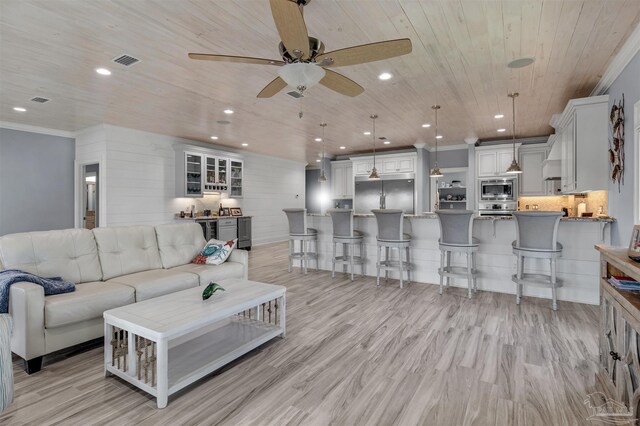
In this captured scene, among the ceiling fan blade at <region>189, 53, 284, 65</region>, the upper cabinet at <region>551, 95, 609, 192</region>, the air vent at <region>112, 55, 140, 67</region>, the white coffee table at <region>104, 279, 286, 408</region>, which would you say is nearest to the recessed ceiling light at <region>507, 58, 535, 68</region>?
the upper cabinet at <region>551, 95, 609, 192</region>

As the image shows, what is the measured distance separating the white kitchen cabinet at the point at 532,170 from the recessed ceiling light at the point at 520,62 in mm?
4491

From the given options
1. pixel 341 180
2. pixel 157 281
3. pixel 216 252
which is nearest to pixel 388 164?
pixel 341 180

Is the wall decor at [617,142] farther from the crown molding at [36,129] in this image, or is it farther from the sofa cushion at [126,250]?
the crown molding at [36,129]

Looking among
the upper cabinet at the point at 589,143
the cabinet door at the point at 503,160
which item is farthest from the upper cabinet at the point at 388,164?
the upper cabinet at the point at 589,143

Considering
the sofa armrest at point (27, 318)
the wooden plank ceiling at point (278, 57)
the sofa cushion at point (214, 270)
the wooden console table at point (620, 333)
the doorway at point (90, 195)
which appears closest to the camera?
the wooden console table at point (620, 333)

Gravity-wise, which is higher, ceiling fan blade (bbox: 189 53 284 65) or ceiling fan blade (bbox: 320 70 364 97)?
ceiling fan blade (bbox: 189 53 284 65)

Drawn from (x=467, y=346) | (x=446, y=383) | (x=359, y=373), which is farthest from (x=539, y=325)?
(x=359, y=373)

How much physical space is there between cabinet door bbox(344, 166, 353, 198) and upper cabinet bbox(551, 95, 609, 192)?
5.83m

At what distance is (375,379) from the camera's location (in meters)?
2.23

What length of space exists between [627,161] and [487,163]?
4371mm

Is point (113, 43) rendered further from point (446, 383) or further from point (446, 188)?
point (446, 188)

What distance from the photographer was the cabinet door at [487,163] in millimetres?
7340

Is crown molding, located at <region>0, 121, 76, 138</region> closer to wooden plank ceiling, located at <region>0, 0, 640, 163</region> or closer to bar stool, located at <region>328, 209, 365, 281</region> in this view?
wooden plank ceiling, located at <region>0, 0, 640, 163</region>

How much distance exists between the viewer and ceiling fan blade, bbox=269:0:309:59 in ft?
5.68
